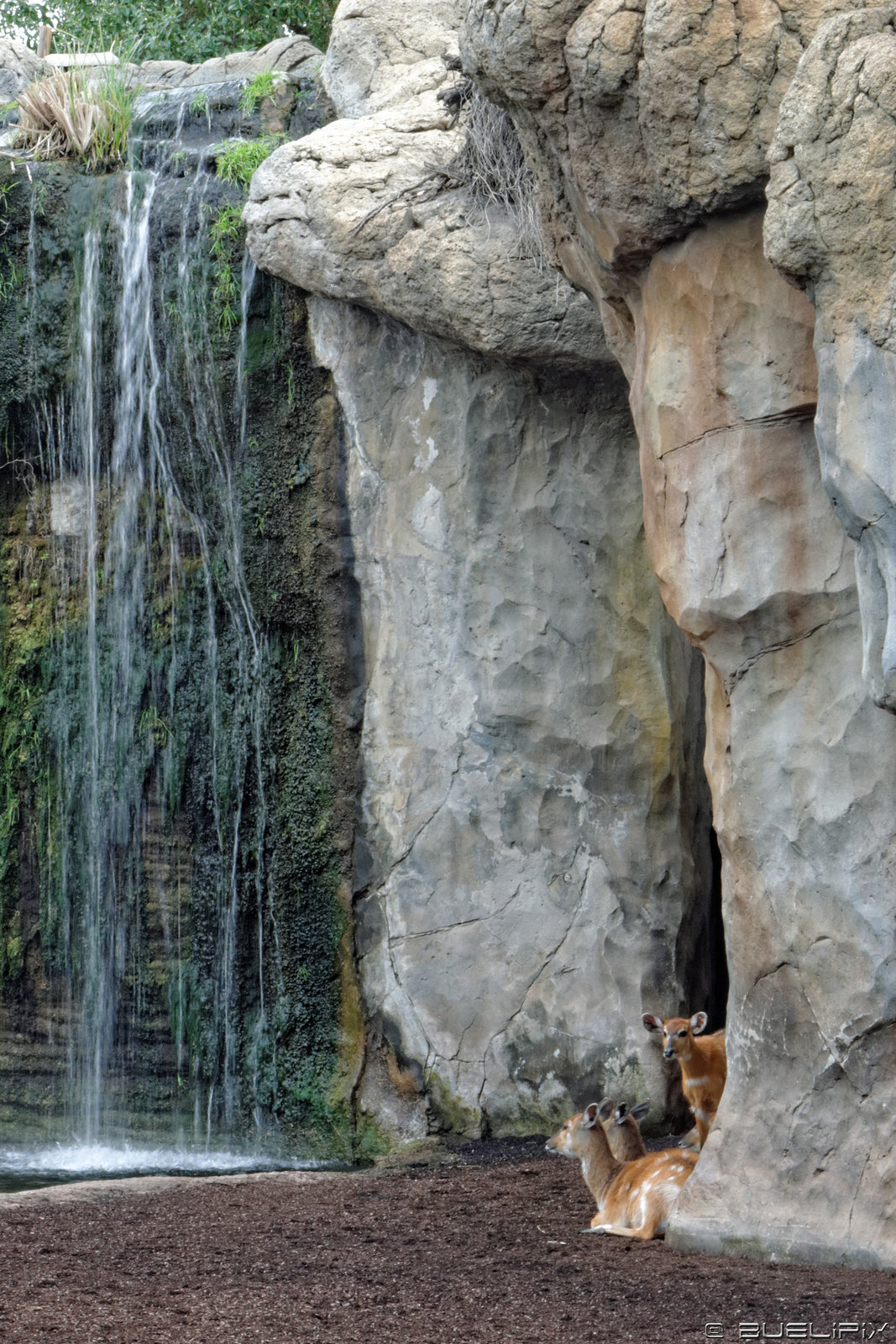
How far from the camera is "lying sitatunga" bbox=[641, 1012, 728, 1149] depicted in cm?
658

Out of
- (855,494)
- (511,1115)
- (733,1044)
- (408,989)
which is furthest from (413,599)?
(855,494)

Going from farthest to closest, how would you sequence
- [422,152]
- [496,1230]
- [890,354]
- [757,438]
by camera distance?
1. [422,152]
2. [496,1230]
3. [757,438]
4. [890,354]

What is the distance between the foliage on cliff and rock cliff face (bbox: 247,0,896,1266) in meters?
5.54

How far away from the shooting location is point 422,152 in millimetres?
8273

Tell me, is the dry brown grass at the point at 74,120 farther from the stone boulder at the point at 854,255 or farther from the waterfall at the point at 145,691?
the stone boulder at the point at 854,255

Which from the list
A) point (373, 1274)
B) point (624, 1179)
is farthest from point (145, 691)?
point (373, 1274)

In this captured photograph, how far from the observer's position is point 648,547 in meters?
6.84

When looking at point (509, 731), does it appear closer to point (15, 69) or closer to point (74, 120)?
point (74, 120)

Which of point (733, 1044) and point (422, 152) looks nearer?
point (733, 1044)

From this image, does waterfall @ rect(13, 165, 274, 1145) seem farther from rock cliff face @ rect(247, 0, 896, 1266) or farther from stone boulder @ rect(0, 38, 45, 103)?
stone boulder @ rect(0, 38, 45, 103)

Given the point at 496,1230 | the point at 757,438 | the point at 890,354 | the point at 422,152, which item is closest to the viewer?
the point at 890,354

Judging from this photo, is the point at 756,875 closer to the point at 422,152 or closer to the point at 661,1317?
the point at 661,1317

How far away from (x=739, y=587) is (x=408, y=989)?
3512mm

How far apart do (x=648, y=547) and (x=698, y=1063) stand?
84.8 inches
